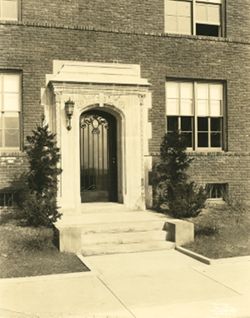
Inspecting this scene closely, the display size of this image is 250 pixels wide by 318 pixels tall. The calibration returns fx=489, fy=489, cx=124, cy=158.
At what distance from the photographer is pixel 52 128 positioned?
1224 centimetres

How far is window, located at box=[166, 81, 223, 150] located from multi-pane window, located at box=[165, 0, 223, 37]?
1.54m

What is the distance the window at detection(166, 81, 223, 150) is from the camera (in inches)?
542

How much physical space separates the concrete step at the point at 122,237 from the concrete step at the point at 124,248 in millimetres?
102

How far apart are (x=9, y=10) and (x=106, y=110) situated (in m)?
3.54

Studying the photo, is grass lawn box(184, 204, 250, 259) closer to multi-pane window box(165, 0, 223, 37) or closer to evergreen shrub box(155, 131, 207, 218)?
evergreen shrub box(155, 131, 207, 218)

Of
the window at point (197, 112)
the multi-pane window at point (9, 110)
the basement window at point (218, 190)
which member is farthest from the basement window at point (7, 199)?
the basement window at point (218, 190)

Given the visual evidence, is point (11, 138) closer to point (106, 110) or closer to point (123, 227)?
point (106, 110)

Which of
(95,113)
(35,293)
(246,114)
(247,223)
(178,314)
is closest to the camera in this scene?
(178,314)

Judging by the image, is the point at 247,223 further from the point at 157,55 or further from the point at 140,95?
the point at 157,55

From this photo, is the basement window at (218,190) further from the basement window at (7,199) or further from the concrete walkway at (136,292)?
the concrete walkway at (136,292)

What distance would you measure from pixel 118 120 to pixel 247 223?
4.15 meters

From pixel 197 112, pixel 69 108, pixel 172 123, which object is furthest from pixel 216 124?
pixel 69 108

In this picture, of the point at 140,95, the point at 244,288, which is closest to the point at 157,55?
the point at 140,95

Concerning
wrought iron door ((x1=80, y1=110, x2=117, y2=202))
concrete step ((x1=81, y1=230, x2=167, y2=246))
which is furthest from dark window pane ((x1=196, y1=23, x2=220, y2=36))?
concrete step ((x1=81, y1=230, x2=167, y2=246))
